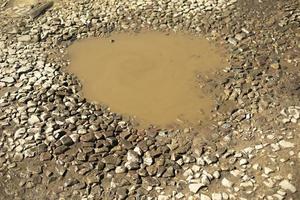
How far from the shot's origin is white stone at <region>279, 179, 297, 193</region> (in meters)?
7.97

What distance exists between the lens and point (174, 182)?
8.33 metres

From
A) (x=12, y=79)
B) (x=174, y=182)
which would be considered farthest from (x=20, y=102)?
(x=174, y=182)

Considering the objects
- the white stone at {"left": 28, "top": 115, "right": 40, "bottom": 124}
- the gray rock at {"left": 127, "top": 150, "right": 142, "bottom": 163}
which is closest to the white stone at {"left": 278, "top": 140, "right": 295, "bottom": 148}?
the gray rock at {"left": 127, "top": 150, "right": 142, "bottom": 163}

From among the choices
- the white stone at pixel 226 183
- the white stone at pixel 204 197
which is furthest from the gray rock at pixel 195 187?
the white stone at pixel 226 183

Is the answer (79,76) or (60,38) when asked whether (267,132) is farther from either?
(60,38)

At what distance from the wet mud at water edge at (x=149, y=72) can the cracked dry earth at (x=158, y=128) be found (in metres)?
0.29

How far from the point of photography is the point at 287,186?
8023mm

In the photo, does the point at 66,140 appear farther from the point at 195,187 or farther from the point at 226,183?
the point at 226,183

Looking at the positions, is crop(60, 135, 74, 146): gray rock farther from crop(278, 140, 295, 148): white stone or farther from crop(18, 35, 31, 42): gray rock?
crop(278, 140, 295, 148): white stone

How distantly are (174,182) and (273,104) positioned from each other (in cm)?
305

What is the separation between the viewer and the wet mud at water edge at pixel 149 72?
32.6 ft

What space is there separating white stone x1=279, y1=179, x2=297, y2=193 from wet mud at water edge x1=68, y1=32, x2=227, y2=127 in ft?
7.55

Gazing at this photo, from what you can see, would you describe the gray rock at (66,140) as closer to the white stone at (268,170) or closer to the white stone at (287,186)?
the white stone at (268,170)

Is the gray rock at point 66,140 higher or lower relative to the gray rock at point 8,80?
lower
